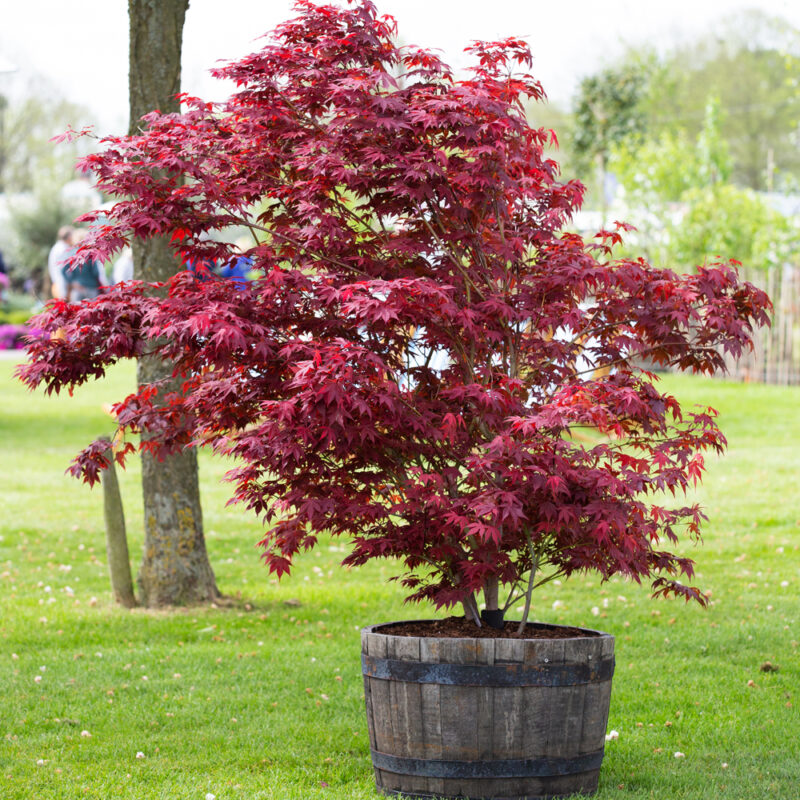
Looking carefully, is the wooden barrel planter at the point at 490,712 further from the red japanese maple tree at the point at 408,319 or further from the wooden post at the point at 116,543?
the wooden post at the point at 116,543

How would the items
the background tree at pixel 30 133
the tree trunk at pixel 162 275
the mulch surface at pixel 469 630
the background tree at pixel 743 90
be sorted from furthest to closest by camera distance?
1. the background tree at pixel 30 133
2. the background tree at pixel 743 90
3. the tree trunk at pixel 162 275
4. the mulch surface at pixel 469 630

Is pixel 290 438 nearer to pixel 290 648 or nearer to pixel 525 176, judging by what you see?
pixel 525 176

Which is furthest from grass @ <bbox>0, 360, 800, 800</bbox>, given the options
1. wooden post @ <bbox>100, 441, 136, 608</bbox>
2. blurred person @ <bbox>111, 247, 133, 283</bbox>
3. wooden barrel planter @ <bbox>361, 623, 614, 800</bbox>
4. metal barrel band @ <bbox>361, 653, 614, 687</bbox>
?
blurred person @ <bbox>111, 247, 133, 283</bbox>

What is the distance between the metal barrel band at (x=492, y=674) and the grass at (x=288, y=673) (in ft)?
1.79

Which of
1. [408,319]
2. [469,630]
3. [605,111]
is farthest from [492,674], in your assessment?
[605,111]

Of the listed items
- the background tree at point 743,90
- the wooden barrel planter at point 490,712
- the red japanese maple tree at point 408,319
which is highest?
the background tree at point 743,90

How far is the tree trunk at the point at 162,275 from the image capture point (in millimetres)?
7352

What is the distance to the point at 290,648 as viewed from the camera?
6648 millimetres

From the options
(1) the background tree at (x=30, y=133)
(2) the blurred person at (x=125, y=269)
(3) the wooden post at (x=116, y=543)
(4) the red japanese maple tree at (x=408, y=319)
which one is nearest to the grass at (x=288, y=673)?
(3) the wooden post at (x=116, y=543)

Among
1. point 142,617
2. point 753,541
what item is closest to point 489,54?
point 142,617

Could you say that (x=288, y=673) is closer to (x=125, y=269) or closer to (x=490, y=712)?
(x=490, y=712)

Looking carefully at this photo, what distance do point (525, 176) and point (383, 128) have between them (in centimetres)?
73

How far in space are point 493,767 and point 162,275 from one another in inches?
172

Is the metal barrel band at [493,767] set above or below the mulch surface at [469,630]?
below
